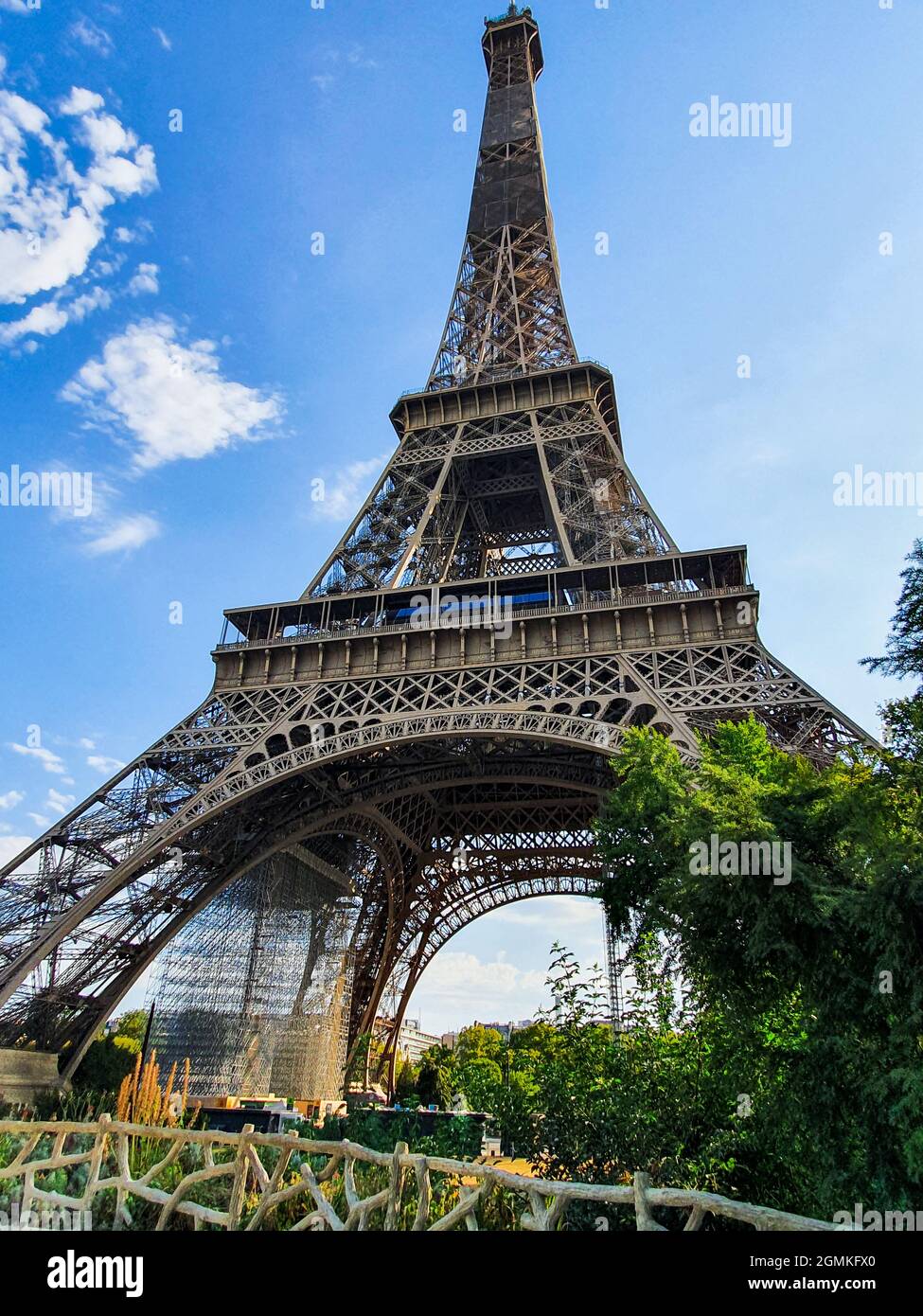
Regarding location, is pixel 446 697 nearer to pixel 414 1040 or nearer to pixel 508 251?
pixel 508 251

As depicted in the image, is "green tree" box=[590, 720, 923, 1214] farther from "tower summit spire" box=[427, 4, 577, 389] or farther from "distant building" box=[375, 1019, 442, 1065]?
"distant building" box=[375, 1019, 442, 1065]

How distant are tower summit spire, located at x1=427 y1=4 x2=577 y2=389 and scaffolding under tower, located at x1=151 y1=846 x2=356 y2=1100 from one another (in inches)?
816

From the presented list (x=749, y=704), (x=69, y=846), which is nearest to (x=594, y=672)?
(x=749, y=704)

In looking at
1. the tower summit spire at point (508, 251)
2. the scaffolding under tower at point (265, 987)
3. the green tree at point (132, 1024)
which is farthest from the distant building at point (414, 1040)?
the tower summit spire at point (508, 251)

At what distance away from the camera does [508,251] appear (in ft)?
118

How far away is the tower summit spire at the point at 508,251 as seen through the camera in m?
32.2

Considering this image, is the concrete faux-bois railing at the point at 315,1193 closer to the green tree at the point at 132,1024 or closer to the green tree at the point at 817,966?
the green tree at the point at 817,966

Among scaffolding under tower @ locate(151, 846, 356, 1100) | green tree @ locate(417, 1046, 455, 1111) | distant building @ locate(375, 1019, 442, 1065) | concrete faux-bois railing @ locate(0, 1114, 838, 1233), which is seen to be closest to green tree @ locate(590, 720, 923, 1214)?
concrete faux-bois railing @ locate(0, 1114, 838, 1233)

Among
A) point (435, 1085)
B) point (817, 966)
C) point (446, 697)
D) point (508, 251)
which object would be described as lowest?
point (435, 1085)

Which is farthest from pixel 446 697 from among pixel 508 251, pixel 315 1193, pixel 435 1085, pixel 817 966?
pixel 435 1085

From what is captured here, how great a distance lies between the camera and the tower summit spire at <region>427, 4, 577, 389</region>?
3225 cm

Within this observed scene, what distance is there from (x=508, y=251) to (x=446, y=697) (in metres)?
24.4
